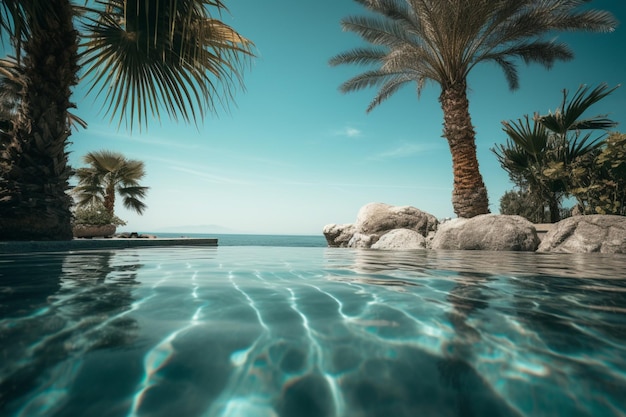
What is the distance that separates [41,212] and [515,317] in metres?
6.56

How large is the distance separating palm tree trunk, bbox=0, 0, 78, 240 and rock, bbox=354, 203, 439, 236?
8.38m

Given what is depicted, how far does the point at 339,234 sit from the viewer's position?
12703 millimetres

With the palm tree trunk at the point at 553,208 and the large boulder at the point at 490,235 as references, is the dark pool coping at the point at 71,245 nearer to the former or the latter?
the large boulder at the point at 490,235

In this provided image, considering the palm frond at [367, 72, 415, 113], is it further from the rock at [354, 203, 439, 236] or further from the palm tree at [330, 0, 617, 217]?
the rock at [354, 203, 439, 236]

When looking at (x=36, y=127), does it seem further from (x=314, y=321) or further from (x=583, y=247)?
(x=583, y=247)

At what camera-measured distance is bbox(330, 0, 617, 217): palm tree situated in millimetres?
8664

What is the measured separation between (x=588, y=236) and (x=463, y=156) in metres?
3.84

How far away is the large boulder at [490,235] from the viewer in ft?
24.6

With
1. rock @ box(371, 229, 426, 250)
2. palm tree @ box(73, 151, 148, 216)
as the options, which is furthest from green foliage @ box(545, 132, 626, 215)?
palm tree @ box(73, 151, 148, 216)

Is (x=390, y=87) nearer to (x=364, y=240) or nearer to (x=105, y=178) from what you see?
(x=364, y=240)

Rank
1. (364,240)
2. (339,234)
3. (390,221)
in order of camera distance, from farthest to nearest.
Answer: (339,234) < (390,221) < (364,240)

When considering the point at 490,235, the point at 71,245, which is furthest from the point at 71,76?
the point at 490,235

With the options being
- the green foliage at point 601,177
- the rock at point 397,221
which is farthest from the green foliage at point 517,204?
the rock at point 397,221

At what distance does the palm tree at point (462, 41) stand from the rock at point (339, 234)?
393 cm
